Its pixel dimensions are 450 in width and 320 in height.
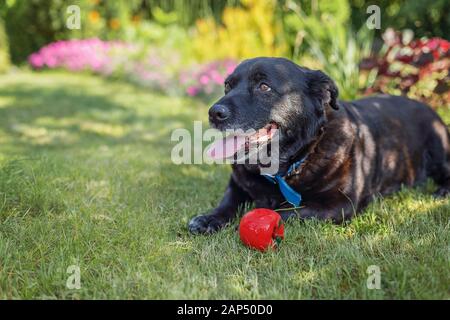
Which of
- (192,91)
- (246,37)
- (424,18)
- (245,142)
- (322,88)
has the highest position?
(424,18)

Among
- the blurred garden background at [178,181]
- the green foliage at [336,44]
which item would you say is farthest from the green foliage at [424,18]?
the green foliage at [336,44]

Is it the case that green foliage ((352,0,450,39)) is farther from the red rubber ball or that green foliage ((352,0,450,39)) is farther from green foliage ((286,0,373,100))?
the red rubber ball

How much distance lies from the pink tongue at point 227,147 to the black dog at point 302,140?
0.39ft

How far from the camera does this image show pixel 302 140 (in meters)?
2.88

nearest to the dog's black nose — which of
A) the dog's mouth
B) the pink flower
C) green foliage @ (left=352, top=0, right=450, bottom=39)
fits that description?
the dog's mouth

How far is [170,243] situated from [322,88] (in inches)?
48.6

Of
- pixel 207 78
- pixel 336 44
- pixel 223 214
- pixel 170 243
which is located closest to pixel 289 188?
pixel 223 214

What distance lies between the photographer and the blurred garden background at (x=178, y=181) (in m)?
2.12

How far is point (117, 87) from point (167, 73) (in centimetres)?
118

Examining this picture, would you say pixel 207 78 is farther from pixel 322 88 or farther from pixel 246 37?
pixel 322 88

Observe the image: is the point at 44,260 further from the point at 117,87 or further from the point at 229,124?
the point at 117,87

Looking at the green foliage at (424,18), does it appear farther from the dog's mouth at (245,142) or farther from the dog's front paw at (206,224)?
the dog's front paw at (206,224)

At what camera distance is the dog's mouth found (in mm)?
2855
